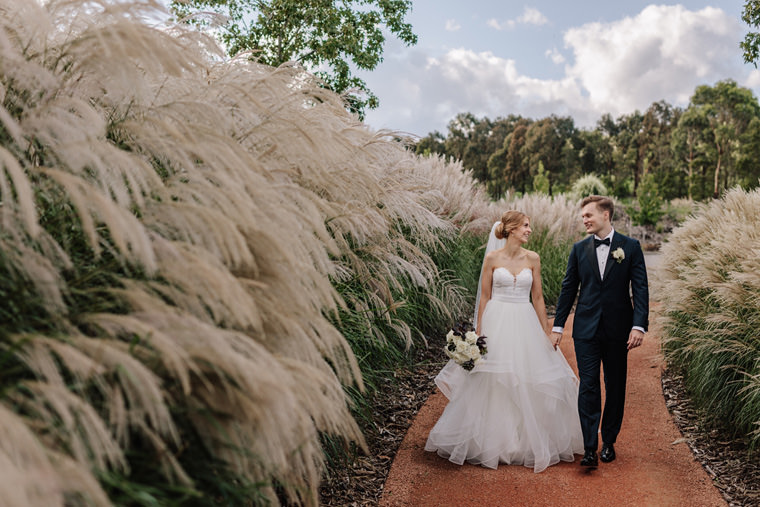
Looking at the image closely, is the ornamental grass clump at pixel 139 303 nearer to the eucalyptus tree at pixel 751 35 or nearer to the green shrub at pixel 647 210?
the eucalyptus tree at pixel 751 35

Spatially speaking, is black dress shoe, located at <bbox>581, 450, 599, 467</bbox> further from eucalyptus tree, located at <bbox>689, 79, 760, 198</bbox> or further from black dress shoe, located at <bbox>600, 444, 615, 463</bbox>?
eucalyptus tree, located at <bbox>689, 79, 760, 198</bbox>

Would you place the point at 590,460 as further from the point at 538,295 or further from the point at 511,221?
the point at 511,221

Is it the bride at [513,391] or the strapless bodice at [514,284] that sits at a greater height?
the strapless bodice at [514,284]

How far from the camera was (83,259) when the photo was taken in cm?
240

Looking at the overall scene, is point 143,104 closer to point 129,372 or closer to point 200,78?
point 200,78

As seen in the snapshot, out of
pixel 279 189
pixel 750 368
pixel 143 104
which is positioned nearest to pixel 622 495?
pixel 750 368

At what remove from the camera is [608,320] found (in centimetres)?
486

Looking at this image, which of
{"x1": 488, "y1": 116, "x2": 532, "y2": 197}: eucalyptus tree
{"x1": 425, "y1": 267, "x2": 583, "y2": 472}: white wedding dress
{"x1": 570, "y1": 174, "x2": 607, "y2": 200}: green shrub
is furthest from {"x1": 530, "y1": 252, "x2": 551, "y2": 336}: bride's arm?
{"x1": 488, "y1": 116, "x2": 532, "y2": 197}: eucalyptus tree

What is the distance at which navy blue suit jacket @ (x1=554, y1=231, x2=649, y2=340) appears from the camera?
4832mm

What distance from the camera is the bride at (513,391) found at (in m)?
4.77

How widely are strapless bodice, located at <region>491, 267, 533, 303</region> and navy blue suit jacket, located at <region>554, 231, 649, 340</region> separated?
0.51 meters

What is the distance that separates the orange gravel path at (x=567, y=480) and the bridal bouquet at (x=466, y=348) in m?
0.82

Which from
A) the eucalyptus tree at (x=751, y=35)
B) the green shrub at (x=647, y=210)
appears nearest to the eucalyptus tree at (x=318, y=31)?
the eucalyptus tree at (x=751, y=35)

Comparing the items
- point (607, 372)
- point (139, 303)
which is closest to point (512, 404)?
point (607, 372)
